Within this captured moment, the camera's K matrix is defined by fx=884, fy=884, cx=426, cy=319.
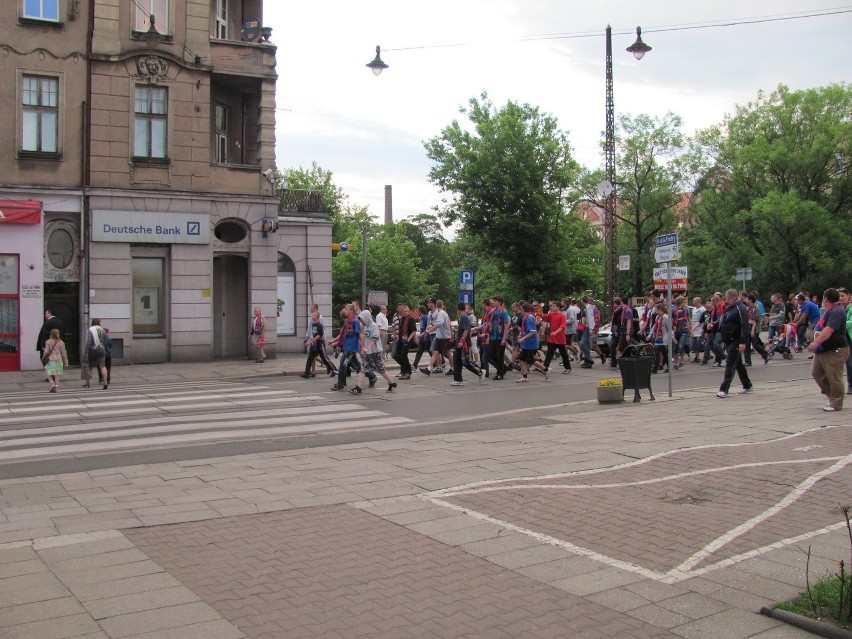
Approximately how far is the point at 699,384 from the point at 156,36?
1775 centimetres

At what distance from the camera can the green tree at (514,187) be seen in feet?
140

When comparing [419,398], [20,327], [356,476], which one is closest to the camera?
[356,476]

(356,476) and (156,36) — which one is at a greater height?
(156,36)

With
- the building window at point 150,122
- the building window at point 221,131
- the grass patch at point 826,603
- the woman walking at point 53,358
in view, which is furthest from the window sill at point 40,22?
the grass patch at point 826,603

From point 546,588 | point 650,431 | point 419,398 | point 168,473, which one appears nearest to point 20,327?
point 419,398

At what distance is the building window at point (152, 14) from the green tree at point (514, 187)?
1963 centimetres

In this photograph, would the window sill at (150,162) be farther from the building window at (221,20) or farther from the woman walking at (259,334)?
the woman walking at (259,334)

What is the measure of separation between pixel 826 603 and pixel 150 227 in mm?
23143

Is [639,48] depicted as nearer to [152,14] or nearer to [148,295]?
[152,14]

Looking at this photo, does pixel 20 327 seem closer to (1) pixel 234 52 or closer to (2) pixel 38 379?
(2) pixel 38 379

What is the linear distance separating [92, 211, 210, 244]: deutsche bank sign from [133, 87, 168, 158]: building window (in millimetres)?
1811

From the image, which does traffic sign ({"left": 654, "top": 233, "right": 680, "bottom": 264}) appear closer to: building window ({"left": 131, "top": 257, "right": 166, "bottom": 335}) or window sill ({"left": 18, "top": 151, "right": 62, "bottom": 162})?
building window ({"left": 131, "top": 257, "right": 166, "bottom": 335})

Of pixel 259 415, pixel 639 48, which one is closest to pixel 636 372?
pixel 259 415

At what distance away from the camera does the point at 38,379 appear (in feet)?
70.6
